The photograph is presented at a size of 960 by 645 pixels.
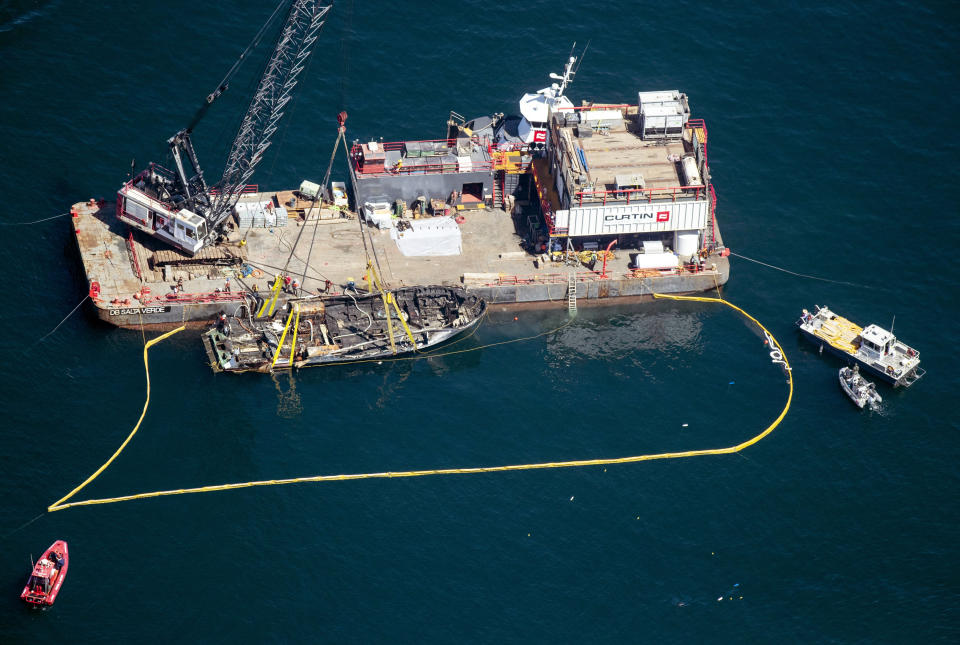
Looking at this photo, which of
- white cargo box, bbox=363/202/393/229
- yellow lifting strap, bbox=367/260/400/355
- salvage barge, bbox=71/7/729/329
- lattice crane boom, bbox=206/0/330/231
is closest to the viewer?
yellow lifting strap, bbox=367/260/400/355

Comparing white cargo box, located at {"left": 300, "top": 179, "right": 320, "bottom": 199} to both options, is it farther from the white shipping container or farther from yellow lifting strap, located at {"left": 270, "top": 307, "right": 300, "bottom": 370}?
the white shipping container

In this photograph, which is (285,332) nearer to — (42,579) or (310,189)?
(310,189)

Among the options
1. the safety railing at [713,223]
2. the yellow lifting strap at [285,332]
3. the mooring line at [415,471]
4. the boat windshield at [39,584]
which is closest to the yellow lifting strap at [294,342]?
the yellow lifting strap at [285,332]

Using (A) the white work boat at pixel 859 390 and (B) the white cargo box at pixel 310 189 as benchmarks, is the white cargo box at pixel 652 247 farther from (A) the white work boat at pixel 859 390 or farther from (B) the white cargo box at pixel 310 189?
(B) the white cargo box at pixel 310 189

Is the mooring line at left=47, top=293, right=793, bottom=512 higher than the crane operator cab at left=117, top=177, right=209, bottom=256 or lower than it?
lower

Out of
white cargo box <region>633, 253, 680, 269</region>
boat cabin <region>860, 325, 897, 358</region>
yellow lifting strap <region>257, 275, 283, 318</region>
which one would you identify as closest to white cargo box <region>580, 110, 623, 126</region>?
white cargo box <region>633, 253, 680, 269</region>

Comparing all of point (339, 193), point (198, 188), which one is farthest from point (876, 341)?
point (198, 188)

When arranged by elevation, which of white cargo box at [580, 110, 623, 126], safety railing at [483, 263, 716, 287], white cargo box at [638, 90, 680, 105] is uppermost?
white cargo box at [638, 90, 680, 105]
